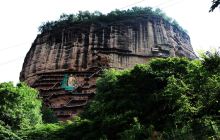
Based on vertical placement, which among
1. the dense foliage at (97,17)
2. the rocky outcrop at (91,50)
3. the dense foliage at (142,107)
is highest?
the dense foliage at (97,17)

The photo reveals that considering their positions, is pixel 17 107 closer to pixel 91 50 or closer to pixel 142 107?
pixel 142 107

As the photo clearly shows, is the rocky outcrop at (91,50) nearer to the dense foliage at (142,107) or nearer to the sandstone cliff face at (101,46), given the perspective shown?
the sandstone cliff face at (101,46)

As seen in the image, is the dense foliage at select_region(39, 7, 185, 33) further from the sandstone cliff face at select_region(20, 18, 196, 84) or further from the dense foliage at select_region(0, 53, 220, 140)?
the dense foliage at select_region(0, 53, 220, 140)

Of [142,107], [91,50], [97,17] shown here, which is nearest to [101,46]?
[91,50]

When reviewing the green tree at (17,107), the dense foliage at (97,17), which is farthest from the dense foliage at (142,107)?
the dense foliage at (97,17)

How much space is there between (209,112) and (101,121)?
8.53 meters

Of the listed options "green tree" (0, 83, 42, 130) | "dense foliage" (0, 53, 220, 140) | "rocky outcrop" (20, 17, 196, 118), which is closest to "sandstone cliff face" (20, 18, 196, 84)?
"rocky outcrop" (20, 17, 196, 118)

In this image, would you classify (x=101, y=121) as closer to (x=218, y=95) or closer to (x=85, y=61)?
(x=218, y=95)

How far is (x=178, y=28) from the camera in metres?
49.4

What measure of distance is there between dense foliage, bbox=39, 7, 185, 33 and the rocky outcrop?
2.28ft

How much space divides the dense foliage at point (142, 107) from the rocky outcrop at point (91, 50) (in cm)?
1752

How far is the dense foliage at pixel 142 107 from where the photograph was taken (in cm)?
1520

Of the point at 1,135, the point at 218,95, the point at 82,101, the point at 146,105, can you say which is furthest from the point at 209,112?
the point at 82,101

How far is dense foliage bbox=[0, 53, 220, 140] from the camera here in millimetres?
15195
